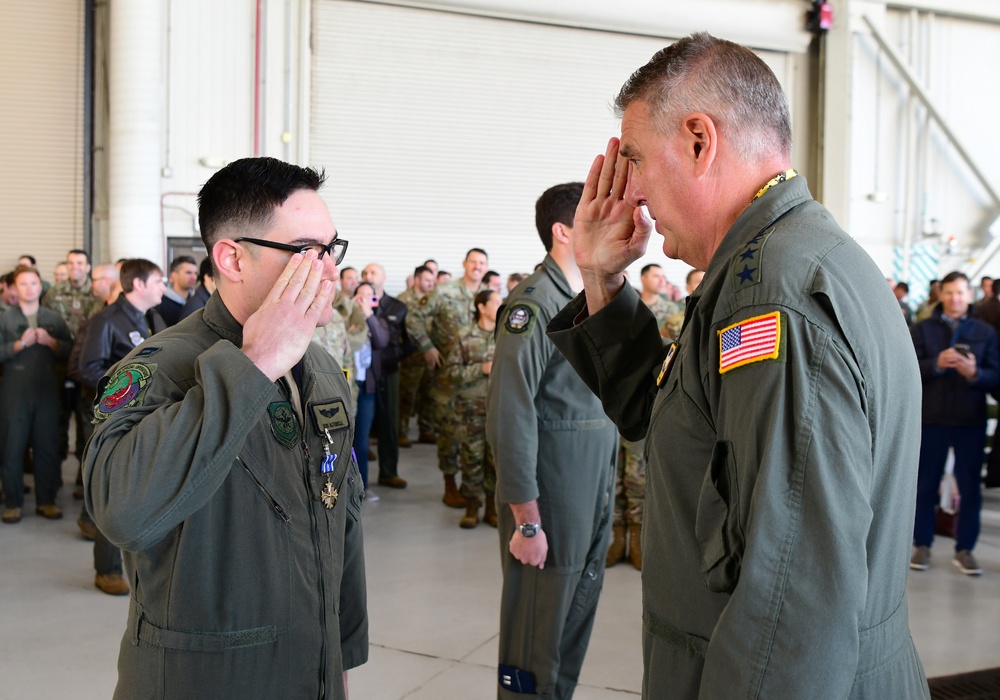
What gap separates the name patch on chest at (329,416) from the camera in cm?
173

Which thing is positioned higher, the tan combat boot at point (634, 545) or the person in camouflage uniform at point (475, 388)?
the person in camouflage uniform at point (475, 388)

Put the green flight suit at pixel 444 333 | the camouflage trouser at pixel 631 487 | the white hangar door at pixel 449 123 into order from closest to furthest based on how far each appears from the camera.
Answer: the camouflage trouser at pixel 631 487 → the green flight suit at pixel 444 333 → the white hangar door at pixel 449 123

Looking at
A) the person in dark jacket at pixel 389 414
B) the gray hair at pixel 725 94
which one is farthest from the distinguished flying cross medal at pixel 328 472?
the person in dark jacket at pixel 389 414

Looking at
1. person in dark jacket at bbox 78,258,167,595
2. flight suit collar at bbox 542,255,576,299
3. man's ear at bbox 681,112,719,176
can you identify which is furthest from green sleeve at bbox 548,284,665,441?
person in dark jacket at bbox 78,258,167,595

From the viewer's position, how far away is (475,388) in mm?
6691

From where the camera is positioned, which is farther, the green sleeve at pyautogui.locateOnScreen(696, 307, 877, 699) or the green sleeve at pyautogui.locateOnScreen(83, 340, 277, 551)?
the green sleeve at pyautogui.locateOnScreen(83, 340, 277, 551)

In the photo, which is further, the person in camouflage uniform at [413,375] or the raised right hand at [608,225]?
the person in camouflage uniform at [413,375]

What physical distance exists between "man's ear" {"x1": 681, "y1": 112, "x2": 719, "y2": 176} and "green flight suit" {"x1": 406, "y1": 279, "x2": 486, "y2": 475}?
555 cm

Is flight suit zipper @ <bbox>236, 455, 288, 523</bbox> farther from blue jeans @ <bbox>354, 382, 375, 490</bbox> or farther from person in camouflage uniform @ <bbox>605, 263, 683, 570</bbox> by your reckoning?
blue jeans @ <bbox>354, 382, 375, 490</bbox>

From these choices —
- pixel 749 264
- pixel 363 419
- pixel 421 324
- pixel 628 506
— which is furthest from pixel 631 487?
pixel 749 264

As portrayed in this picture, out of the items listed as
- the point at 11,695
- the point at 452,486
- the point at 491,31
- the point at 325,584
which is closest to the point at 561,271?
the point at 325,584

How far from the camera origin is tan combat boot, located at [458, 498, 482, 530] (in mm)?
6301

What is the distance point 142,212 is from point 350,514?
914cm

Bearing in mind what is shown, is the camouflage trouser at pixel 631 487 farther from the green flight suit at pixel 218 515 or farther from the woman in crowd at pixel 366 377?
the green flight suit at pixel 218 515
